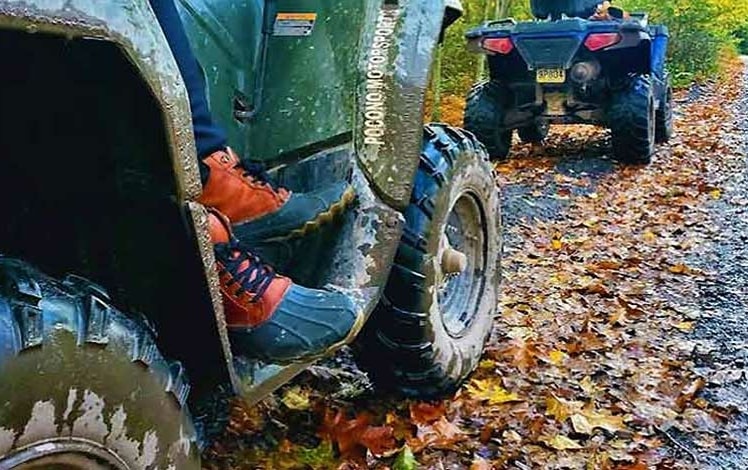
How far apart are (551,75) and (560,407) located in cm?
584

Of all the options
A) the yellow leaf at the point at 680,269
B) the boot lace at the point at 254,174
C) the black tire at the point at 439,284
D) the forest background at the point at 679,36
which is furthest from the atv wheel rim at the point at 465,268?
the forest background at the point at 679,36

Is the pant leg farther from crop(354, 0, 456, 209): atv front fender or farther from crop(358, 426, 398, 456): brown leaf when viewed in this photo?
crop(358, 426, 398, 456): brown leaf

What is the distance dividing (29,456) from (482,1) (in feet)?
51.0

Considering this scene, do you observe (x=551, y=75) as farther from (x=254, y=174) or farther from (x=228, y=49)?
(x=254, y=174)

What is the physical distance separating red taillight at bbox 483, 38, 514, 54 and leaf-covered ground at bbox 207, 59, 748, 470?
2594mm

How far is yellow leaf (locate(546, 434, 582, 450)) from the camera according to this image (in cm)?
284

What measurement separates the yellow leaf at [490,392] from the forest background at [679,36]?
41.9ft

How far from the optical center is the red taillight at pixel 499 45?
841 centimetres

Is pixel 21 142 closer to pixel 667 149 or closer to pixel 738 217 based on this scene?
pixel 738 217

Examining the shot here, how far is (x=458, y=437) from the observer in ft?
9.55

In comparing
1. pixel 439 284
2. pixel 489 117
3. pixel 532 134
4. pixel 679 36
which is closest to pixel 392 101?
pixel 439 284

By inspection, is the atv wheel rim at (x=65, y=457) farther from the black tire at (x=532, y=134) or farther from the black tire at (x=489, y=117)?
the black tire at (x=532, y=134)

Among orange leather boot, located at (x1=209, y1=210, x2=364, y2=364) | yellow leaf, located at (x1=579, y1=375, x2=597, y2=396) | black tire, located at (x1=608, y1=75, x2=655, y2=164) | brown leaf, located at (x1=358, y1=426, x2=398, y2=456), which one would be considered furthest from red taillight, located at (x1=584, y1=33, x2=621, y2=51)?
orange leather boot, located at (x1=209, y1=210, x2=364, y2=364)

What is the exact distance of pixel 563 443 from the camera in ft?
9.38
